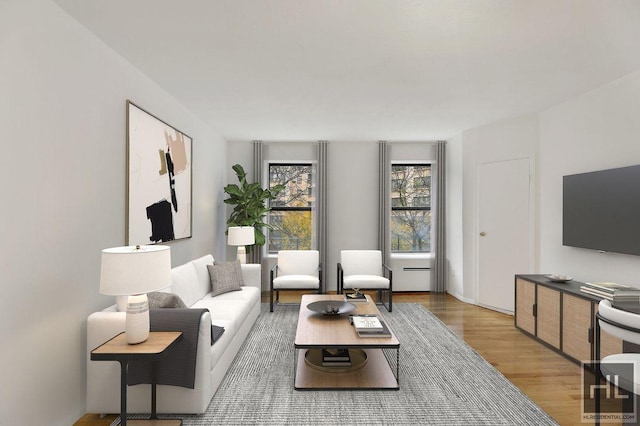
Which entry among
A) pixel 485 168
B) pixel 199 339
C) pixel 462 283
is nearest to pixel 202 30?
pixel 199 339

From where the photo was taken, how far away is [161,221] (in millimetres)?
3543

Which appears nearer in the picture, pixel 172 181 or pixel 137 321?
pixel 137 321

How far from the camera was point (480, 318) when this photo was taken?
15.2ft

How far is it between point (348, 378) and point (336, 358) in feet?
0.77

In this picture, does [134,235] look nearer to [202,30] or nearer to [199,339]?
[199,339]

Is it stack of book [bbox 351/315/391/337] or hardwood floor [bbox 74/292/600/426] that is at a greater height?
stack of book [bbox 351/315/391/337]

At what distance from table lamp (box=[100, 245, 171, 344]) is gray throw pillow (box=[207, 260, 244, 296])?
1.96 metres

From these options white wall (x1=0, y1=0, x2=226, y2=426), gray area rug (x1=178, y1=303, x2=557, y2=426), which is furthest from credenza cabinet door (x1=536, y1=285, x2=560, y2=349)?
white wall (x1=0, y1=0, x2=226, y2=426)

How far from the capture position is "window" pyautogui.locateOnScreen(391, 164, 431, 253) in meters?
6.36

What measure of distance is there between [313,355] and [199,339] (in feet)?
4.26

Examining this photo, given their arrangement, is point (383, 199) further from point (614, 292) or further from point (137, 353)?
point (137, 353)

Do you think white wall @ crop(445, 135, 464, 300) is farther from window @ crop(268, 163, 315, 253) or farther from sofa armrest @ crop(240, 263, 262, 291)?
sofa armrest @ crop(240, 263, 262, 291)

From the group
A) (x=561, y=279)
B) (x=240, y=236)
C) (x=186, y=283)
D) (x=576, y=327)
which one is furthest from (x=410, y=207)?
(x=186, y=283)

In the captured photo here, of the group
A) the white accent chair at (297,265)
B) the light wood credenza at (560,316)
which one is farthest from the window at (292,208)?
the light wood credenza at (560,316)
